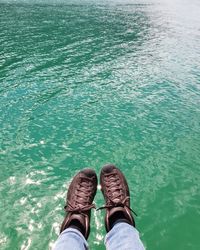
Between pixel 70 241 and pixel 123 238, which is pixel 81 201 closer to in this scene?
pixel 70 241

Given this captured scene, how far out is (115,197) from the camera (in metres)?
7.14

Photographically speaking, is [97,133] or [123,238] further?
[97,133]

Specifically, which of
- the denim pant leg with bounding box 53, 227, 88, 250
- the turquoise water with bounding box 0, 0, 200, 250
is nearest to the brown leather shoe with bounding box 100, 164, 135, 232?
the denim pant leg with bounding box 53, 227, 88, 250

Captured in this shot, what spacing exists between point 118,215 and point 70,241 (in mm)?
1459

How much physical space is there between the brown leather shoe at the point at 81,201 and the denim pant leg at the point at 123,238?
0.67 metres

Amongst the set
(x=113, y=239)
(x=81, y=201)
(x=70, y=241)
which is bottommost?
(x=81, y=201)

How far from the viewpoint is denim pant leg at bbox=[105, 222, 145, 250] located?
16.9 ft

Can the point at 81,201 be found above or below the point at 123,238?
below

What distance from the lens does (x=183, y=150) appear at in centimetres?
1130

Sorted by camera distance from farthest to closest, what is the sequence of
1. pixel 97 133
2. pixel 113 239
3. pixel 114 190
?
1. pixel 97 133
2. pixel 114 190
3. pixel 113 239

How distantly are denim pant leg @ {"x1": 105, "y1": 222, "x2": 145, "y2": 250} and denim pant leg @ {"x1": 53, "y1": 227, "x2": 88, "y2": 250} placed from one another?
52 cm

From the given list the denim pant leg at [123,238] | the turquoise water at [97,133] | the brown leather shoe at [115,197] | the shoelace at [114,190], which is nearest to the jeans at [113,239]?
the denim pant leg at [123,238]

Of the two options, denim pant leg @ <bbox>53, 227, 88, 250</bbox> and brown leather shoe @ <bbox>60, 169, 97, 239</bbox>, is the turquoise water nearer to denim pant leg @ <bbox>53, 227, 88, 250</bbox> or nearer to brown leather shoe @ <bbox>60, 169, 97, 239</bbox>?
brown leather shoe @ <bbox>60, 169, 97, 239</bbox>

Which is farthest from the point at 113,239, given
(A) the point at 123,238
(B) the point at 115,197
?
(B) the point at 115,197
